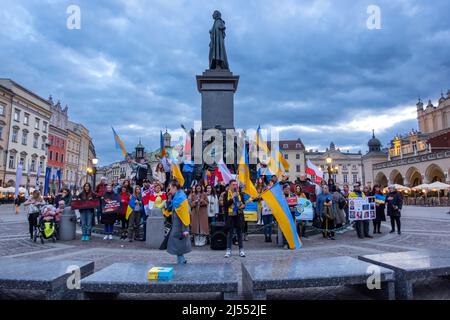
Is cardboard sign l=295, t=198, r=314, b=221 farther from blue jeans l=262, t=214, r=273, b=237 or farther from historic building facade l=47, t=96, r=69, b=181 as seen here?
historic building facade l=47, t=96, r=69, b=181

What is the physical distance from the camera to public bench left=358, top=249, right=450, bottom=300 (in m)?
4.26

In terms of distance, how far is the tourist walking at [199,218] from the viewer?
971 centimetres

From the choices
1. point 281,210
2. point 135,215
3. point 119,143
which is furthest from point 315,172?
point 119,143

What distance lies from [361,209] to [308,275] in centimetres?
801

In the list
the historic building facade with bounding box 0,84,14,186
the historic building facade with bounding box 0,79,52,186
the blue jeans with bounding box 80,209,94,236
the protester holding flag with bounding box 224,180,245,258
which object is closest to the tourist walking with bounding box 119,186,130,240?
the blue jeans with bounding box 80,209,94,236

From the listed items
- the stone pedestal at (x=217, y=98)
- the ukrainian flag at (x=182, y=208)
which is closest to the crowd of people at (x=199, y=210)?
the ukrainian flag at (x=182, y=208)

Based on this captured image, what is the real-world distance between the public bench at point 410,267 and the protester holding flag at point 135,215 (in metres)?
7.55

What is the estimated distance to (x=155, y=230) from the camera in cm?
925

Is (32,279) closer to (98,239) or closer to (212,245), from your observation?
(212,245)

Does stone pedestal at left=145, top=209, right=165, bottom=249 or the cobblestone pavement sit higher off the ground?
stone pedestal at left=145, top=209, right=165, bottom=249

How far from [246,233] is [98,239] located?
5.37m

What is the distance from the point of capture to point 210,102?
1791 centimetres

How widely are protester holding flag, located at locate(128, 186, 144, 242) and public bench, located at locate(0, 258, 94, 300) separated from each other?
5.70m
